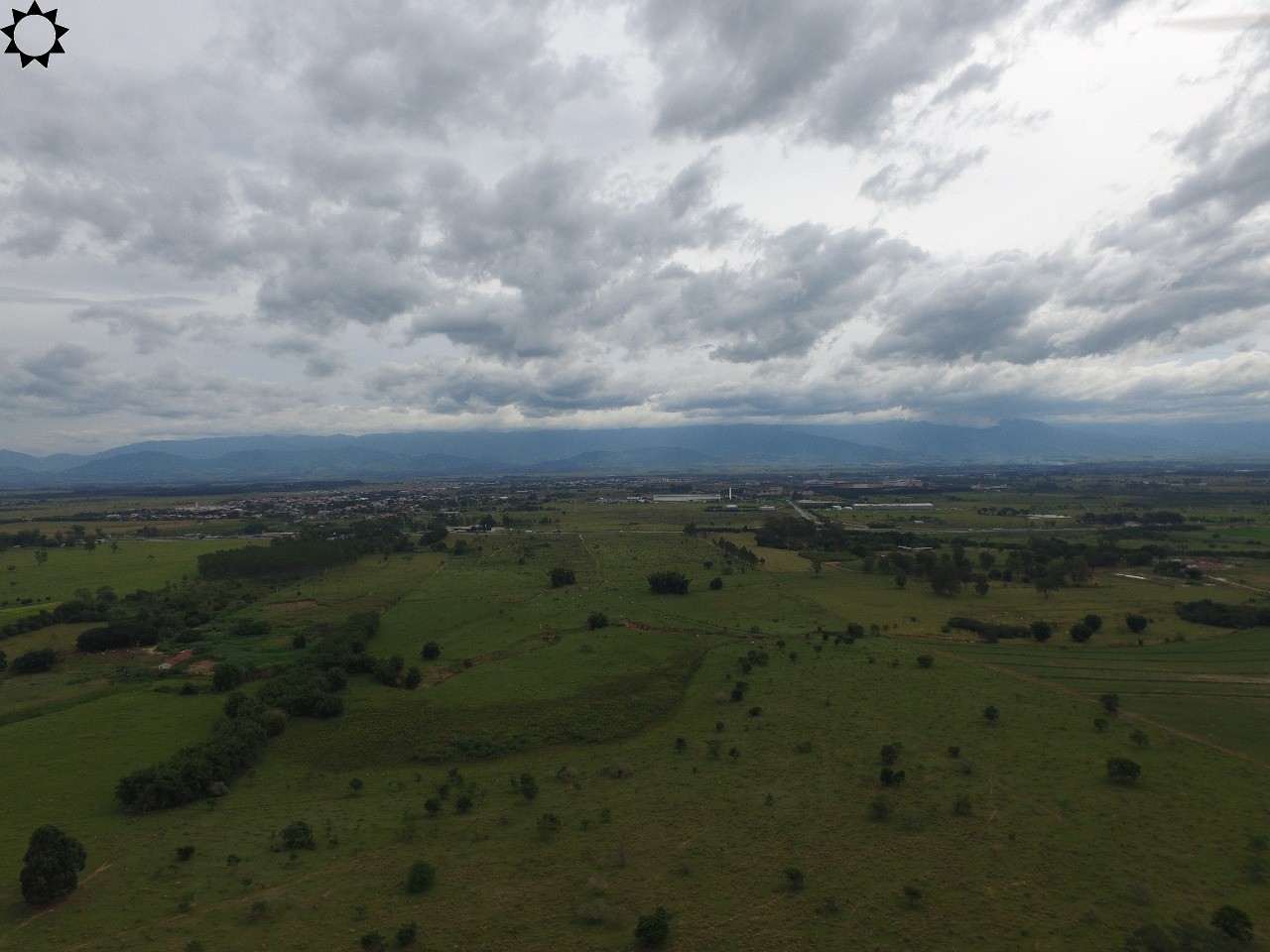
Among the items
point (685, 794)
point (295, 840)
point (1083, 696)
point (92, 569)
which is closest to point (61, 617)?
point (92, 569)

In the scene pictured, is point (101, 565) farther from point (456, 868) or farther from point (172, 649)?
point (456, 868)

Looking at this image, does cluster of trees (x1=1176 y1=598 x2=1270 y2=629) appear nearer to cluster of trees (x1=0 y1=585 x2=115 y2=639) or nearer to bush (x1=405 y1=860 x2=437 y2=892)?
bush (x1=405 y1=860 x2=437 y2=892)

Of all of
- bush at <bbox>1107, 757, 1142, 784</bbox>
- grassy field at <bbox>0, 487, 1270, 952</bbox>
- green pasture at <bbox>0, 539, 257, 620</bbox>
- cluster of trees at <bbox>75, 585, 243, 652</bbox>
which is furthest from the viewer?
green pasture at <bbox>0, 539, 257, 620</bbox>

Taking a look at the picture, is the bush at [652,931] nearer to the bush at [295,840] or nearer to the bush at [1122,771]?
the bush at [295,840]

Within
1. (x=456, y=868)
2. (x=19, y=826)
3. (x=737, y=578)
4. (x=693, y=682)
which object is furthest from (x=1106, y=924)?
(x=737, y=578)

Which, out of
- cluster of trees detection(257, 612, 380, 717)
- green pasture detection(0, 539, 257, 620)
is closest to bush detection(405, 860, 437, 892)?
cluster of trees detection(257, 612, 380, 717)

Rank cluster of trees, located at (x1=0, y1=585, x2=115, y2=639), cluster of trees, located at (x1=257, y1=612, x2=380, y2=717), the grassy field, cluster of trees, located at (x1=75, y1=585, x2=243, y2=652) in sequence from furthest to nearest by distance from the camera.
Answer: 1. cluster of trees, located at (x1=0, y1=585, x2=115, y2=639)
2. cluster of trees, located at (x1=75, y1=585, x2=243, y2=652)
3. cluster of trees, located at (x1=257, y1=612, x2=380, y2=717)
4. the grassy field

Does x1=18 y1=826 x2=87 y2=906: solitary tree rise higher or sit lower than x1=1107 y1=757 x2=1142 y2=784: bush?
higher
